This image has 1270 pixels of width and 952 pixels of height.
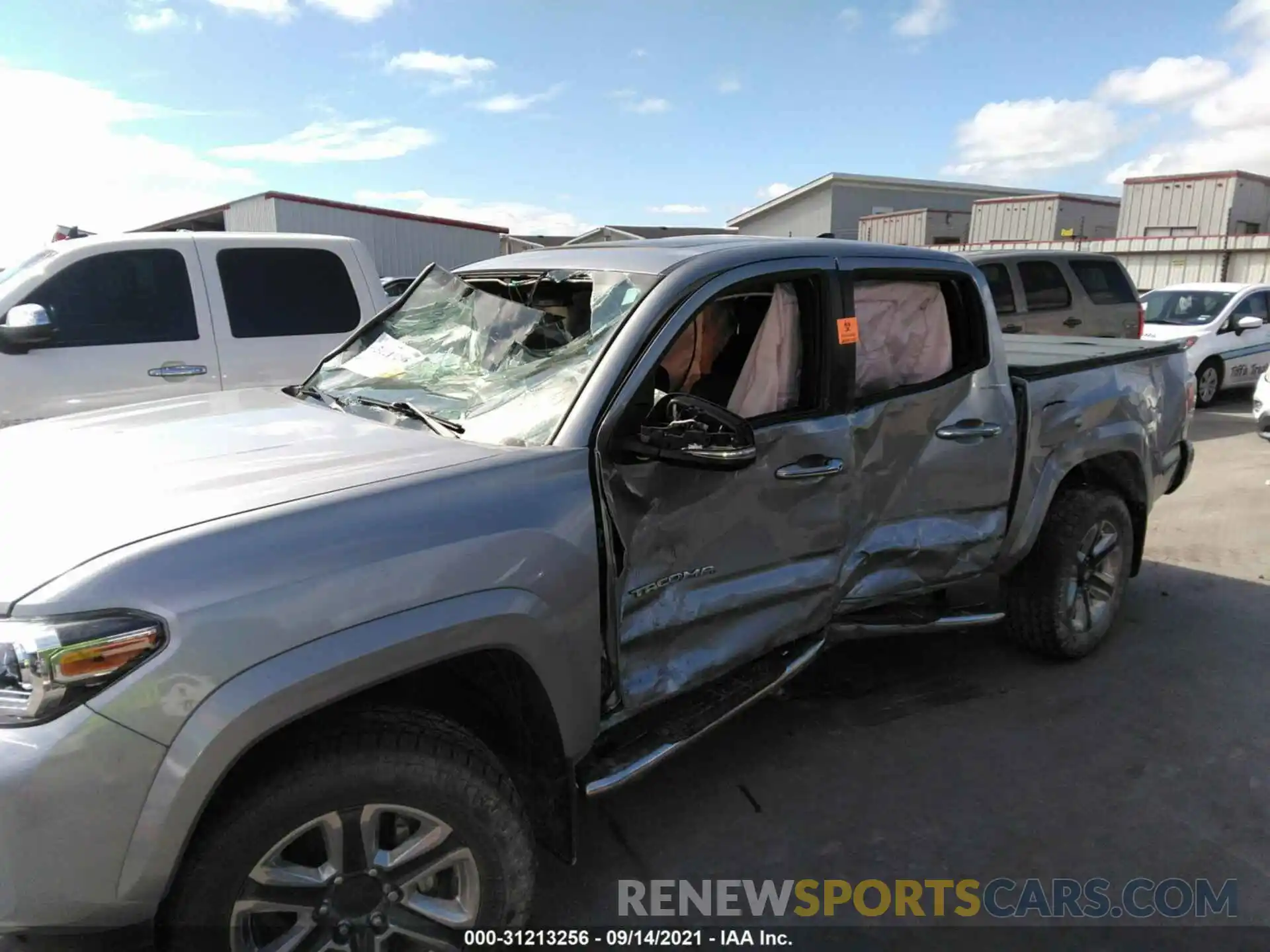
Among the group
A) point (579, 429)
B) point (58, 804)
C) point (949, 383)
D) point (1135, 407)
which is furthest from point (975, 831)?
point (58, 804)

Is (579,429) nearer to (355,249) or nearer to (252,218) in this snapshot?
(355,249)

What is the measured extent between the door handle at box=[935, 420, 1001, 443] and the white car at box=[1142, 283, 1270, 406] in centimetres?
916

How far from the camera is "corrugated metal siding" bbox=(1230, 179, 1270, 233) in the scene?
1909cm

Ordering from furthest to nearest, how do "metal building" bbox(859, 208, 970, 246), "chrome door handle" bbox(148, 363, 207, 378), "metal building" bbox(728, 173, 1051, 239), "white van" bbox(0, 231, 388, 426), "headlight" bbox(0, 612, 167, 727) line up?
"metal building" bbox(728, 173, 1051, 239)
"metal building" bbox(859, 208, 970, 246)
"chrome door handle" bbox(148, 363, 207, 378)
"white van" bbox(0, 231, 388, 426)
"headlight" bbox(0, 612, 167, 727)

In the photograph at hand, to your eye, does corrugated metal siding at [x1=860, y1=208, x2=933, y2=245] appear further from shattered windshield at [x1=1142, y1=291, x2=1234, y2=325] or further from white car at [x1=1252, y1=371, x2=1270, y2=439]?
white car at [x1=1252, y1=371, x2=1270, y2=439]

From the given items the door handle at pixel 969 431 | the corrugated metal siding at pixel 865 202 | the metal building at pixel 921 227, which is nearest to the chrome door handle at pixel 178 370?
the door handle at pixel 969 431

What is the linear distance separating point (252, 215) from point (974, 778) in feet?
69.1

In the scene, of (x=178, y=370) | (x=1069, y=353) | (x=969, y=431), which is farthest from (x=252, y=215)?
(x=969, y=431)

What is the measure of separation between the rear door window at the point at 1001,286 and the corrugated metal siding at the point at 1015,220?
48.0 feet

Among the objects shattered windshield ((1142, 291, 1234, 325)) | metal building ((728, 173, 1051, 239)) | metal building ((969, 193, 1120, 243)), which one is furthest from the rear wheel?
metal building ((728, 173, 1051, 239))

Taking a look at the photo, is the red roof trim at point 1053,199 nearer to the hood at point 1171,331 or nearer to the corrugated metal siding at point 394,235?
the hood at point 1171,331

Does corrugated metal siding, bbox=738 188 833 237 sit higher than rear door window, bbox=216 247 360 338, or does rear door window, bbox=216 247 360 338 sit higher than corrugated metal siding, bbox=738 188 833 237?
corrugated metal siding, bbox=738 188 833 237

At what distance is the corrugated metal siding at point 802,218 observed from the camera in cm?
3275

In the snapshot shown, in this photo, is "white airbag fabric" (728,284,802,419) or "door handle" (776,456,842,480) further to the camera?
"white airbag fabric" (728,284,802,419)
